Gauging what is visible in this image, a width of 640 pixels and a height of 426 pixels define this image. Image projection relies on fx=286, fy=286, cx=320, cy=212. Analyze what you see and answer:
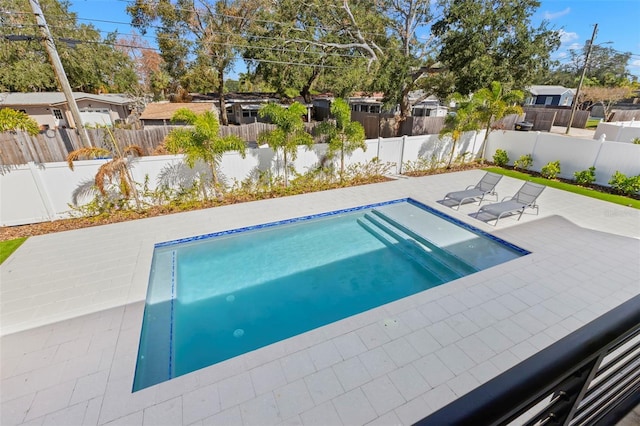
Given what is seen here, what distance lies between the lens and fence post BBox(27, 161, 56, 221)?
6.96m

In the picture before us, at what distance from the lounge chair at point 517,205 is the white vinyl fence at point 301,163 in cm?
409

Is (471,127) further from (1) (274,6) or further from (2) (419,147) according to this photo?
(1) (274,6)

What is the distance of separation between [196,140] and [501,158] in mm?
12323

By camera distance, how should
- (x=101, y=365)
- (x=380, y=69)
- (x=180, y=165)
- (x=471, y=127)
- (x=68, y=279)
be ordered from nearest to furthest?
1. (x=101, y=365)
2. (x=68, y=279)
3. (x=180, y=165)
4. (x=471, y=127)
5. (x=380, y=69)

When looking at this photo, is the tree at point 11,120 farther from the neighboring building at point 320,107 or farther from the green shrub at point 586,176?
the neighboring building at point 320,107

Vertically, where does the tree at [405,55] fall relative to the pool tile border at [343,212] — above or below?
above

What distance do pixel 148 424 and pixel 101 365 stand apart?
47.7 inches

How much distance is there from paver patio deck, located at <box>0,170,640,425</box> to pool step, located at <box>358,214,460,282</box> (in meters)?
0.73

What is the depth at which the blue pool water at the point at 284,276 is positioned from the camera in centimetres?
438

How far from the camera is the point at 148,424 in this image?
2873mm

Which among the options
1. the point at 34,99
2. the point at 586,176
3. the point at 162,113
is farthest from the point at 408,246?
the point at 34,99

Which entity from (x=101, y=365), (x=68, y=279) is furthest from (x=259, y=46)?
(x=101, y=365)

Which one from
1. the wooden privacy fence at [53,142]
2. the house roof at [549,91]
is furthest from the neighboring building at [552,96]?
the wooden privacy fence at [53,142]

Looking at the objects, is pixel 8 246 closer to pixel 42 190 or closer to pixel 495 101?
pixel 42 190
